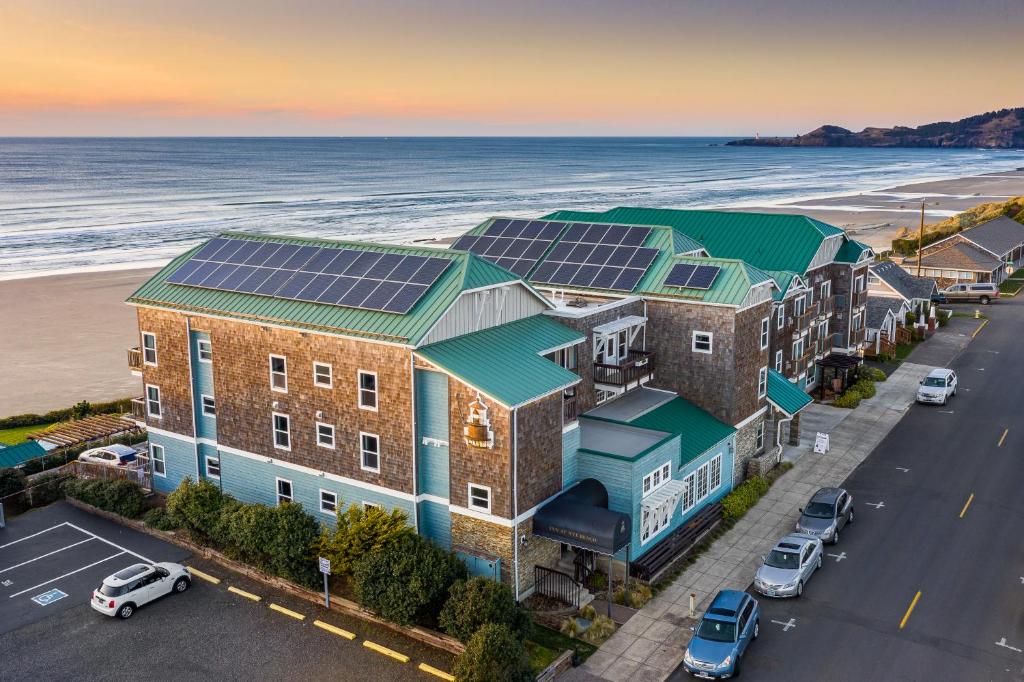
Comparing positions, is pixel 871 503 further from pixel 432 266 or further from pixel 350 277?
pixel 350 277

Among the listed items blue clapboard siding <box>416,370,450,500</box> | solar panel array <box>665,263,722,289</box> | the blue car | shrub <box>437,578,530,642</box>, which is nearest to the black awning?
shrub <box>437,578,530,642</box>

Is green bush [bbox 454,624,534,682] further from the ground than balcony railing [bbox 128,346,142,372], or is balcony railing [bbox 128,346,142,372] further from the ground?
balcony railing [bbox 128,346,142,372]

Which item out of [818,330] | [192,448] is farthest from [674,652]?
[818,330]

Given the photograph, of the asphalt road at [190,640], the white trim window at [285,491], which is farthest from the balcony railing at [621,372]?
the asphalt road at [190,640]

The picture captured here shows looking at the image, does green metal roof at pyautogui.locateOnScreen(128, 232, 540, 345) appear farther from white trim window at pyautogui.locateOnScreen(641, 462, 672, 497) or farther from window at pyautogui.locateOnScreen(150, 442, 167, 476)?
white trim window at pyautogui.locateOnScreen(641, 462, 672, 497)

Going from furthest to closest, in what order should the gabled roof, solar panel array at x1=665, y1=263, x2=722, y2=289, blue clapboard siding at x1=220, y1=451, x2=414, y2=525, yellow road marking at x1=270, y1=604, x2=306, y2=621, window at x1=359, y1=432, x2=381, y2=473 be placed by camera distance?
1. the gabled roof
2. solar panel array at x1=665, y1=263, x2=722, y2=289
3. blue clapboard siding at x1=220, y1=451, x2=414, y2=525
4. window at x1=359, y1=432, x2=381, y2=473
5. yellow road marking at x1=270, y1=604, x2=306, y2=621

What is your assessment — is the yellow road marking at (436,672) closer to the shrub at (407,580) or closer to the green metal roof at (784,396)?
the shrub at (407,580)
